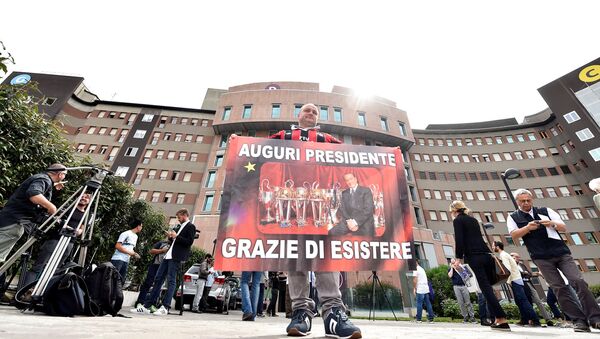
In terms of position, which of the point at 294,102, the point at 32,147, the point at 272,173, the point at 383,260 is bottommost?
the point at 383,260

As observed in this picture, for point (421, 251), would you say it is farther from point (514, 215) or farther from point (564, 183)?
point (514, 215)

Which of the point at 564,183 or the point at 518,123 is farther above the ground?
the point at 518,123

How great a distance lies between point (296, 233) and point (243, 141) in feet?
3.84

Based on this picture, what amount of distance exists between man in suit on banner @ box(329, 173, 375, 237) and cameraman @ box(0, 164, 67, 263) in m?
3.65

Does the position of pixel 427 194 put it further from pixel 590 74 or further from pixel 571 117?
pixel 590 74

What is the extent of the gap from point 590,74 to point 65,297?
175 ft

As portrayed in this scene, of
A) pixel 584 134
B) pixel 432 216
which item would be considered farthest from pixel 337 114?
pixel 584 134

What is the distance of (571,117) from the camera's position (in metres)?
36.5

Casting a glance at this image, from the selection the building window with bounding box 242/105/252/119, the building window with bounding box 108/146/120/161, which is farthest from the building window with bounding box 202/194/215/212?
the building window with bounding box 108/146/120/161

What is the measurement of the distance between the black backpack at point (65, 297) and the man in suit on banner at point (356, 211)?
298 cm

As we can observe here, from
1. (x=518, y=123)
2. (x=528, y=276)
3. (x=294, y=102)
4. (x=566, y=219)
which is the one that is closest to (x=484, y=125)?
(x=518, y=123)

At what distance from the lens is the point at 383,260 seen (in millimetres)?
2756

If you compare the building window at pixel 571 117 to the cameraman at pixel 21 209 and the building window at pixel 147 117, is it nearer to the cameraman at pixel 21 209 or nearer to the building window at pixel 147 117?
the cameraman at pixel 21 209

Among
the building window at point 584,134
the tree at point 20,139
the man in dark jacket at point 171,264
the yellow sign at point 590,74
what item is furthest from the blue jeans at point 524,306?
the yellow sign at point 590,74
